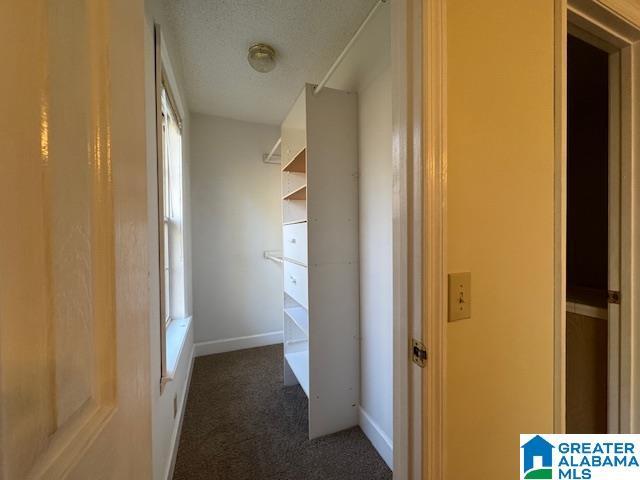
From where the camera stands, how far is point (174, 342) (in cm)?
183

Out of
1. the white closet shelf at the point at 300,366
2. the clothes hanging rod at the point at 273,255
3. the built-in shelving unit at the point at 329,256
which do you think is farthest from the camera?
the clothes hanging rod at the point at 273,255

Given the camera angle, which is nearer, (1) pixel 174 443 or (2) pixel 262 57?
(1) pixel 174 443

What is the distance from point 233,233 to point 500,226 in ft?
8.87

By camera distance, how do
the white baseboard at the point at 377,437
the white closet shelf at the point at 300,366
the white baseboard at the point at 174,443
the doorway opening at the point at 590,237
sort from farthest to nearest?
the white closet shelf at the point at 300,366 → the white baseboard at the point at 377,437 → the white baseboard at the point at 174,443 → the doorway opening at the point at 590,237

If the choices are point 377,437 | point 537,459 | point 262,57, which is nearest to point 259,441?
point 377,437

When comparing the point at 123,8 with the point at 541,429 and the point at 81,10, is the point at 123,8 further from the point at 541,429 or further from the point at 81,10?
the point at 541,429

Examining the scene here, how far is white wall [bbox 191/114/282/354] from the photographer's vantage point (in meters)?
2.83

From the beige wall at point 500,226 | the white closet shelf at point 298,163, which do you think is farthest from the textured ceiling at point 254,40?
the beige wall at point 500,226

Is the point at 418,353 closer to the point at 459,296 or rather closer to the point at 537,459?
the point at 459,296

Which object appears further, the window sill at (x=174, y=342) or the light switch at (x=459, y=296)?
the window sill at (x=174, y=342)

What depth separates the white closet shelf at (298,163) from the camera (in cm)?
→ 188

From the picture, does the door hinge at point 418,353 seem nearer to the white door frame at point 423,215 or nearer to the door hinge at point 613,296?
the white door frame at point 423,215

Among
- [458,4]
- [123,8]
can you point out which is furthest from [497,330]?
[123,8]

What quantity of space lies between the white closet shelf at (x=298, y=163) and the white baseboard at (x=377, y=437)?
1.77 m
